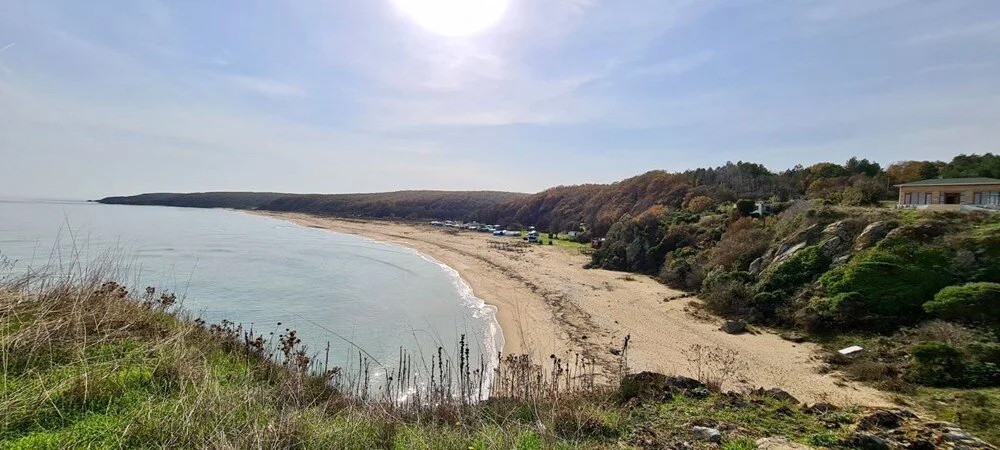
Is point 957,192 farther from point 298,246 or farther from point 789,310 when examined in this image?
point 298,246

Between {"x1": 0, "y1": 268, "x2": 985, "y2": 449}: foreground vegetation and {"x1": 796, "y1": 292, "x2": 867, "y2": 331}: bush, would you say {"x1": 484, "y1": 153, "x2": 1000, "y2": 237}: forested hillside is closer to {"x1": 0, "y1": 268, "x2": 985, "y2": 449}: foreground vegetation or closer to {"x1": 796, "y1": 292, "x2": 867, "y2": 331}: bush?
{"x1": 796, "y1": 292, "x2": 867, "y2": 331}: bush

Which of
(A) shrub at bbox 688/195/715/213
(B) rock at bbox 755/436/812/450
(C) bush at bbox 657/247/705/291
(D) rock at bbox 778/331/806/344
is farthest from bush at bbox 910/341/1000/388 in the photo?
(A) shrub at bbox 688/195/715/213

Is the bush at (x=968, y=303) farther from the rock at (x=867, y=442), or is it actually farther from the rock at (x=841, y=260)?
the rock at (x=867, y=442)

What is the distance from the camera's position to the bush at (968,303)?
11.8 meters

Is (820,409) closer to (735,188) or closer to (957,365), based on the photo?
(957,365)

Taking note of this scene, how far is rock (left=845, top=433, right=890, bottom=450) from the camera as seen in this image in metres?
4.61

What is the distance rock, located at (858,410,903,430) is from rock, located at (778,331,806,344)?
9.52 m

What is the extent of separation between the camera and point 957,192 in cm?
2305

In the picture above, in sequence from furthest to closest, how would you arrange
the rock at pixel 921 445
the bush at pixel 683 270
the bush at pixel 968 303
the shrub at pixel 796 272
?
the bush at pixel 683 270 → the shrub at pixel 796 272 → the bush at pixel 968 303 → the rock at pixel 921 445

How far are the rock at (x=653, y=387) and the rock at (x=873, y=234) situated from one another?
13.8m

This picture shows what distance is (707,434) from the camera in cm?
491

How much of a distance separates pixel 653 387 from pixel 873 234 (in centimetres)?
1502

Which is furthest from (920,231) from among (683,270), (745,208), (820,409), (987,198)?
(820,409)

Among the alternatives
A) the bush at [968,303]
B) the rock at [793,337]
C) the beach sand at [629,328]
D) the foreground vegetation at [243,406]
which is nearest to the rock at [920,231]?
the bush at [968,303]
